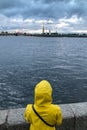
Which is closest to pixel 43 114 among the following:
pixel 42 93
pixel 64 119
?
pixel 42 93

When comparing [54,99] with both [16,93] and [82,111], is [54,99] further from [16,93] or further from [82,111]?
[82,111]

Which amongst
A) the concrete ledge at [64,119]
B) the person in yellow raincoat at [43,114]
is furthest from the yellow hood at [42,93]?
the concrete ledge at [64,119]

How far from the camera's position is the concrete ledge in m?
5.44

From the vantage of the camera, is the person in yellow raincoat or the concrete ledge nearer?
the person in yellow raincoat

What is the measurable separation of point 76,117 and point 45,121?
1.41m

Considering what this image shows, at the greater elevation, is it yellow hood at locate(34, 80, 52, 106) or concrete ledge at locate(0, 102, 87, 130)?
yellow hood at locate(34, 80, 52, 106)

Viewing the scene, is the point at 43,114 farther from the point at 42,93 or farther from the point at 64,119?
the point at 64,119

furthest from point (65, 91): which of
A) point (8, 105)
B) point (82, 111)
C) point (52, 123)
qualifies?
point (52, 123)

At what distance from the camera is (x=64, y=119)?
18.6 feet

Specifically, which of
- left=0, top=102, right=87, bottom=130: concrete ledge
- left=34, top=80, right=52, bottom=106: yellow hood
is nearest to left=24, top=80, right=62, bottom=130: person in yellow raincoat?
left=34, top=80, right=52, bottom=106: yellow hood

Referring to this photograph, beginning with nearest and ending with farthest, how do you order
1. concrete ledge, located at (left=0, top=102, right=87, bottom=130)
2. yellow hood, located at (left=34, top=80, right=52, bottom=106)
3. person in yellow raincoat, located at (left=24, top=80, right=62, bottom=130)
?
yellow hood, located at (left=34, top=80, right=52, bottom=106) → person in yellow raincoat, located at (left=24, top=80, right=62, bottom=130) → concrete ledge, located at (left=0, top=102, right=87, bottom=130)

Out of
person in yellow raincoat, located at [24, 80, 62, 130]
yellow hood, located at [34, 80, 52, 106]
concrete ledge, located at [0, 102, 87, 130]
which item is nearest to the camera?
yellow hood, located at [34, 80, 52, 106]

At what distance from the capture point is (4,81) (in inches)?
1121

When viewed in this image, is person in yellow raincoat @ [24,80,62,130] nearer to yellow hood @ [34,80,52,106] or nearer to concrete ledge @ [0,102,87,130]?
yellow hood @ [34,80,52,106]
